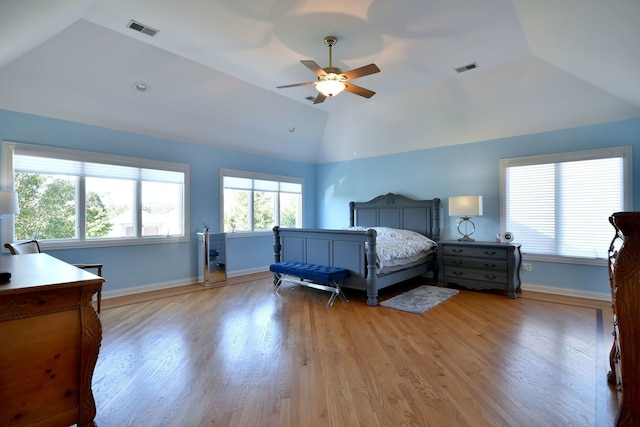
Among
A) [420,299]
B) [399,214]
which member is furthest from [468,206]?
[420,299]

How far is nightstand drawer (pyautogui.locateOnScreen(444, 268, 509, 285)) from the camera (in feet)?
14.9

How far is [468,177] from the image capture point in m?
5.41

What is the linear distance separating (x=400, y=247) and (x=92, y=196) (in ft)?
15.1

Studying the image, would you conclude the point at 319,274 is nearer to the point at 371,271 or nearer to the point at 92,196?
the point at 371,271

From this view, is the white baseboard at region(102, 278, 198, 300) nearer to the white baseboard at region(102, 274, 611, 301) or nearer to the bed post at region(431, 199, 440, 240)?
the white baseboard at region(102, 274, 611, 301)

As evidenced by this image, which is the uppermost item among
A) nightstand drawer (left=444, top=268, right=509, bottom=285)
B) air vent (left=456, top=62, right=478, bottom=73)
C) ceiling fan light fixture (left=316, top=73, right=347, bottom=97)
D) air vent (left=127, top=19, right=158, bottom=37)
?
air vent (left=127, top=19, right=158, bottom=37)

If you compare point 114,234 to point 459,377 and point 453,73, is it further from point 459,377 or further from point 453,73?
Result: point 453,73

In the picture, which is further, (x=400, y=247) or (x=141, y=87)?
(x=400, y=247)

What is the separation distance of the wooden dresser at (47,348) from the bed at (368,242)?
313cm

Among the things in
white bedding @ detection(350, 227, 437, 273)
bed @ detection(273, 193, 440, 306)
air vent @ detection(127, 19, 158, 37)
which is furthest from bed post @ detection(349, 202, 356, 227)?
air vent @ detection(127, 19, 158, 37)

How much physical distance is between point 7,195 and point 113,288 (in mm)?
1793

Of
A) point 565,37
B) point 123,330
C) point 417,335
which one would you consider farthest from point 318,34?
point 123,330

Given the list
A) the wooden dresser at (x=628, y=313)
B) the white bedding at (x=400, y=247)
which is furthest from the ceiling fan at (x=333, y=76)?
the wooden dresser at (x=628, y=313)

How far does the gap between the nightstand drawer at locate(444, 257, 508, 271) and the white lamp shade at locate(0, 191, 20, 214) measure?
19.0 feet
